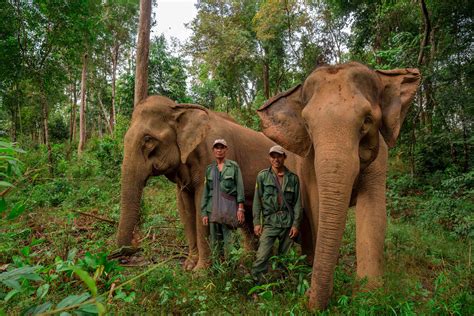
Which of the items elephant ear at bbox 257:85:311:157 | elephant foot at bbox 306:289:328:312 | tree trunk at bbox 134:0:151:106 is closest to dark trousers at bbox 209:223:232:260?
elephant ear at bbox 257:85:311:157

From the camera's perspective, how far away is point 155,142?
4.85 metres

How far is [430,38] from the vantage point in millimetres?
9938

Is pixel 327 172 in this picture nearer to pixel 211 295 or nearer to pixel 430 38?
pixel 211 295

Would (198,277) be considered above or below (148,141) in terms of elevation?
below

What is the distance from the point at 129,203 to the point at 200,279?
1.36 m

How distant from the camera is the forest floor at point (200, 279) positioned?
1.89 meters

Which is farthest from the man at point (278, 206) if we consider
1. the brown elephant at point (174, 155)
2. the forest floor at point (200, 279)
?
the brown elephant at point (174, 155)

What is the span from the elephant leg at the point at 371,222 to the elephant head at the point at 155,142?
224 centimetres

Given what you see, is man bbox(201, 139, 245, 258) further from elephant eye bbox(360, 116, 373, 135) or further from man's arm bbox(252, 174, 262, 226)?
elephant eye bbox(360, 116, 373, 135)

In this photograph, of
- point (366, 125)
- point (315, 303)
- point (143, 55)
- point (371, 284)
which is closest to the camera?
point (315, 303)

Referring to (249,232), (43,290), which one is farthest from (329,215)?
(249,232)

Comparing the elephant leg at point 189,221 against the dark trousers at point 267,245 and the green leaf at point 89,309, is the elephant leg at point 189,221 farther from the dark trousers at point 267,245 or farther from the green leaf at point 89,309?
the green leaf at point 89,309

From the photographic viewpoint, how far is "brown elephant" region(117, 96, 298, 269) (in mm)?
4598

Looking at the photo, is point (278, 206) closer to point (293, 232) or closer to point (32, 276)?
point (293, 232)
